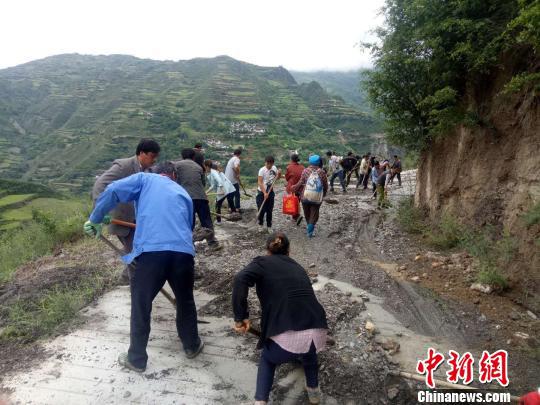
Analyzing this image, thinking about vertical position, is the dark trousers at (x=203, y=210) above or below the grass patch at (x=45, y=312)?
above

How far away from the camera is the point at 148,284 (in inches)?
125

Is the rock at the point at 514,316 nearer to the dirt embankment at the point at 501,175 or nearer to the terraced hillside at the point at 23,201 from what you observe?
the dirt embankment at the point at 501,175

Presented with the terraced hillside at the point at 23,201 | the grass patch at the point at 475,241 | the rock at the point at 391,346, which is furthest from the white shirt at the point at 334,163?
the terraced hillside at the point at 23,201

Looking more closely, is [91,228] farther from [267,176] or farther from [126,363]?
[267,176]

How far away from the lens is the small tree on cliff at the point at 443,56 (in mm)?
5203

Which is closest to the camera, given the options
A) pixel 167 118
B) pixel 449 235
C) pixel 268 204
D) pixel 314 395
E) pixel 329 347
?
pixel 314 395

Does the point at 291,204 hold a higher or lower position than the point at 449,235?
higher

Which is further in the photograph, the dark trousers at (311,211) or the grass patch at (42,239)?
the grass patch at (42,239)

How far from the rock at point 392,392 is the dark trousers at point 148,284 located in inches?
78.2

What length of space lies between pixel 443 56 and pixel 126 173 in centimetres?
548

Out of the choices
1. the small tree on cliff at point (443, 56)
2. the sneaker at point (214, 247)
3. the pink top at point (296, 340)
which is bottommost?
the sneaker at point (214, 247)

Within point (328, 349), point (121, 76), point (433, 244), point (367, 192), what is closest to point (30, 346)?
point (328, 349)

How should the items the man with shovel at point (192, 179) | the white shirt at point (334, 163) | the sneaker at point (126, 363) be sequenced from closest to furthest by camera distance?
the sneaker at point (126, 363), the man with shovel at point (192, 179), the white shirt at point (334, 163)

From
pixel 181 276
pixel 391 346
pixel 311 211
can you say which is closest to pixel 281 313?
pixel 181 276
